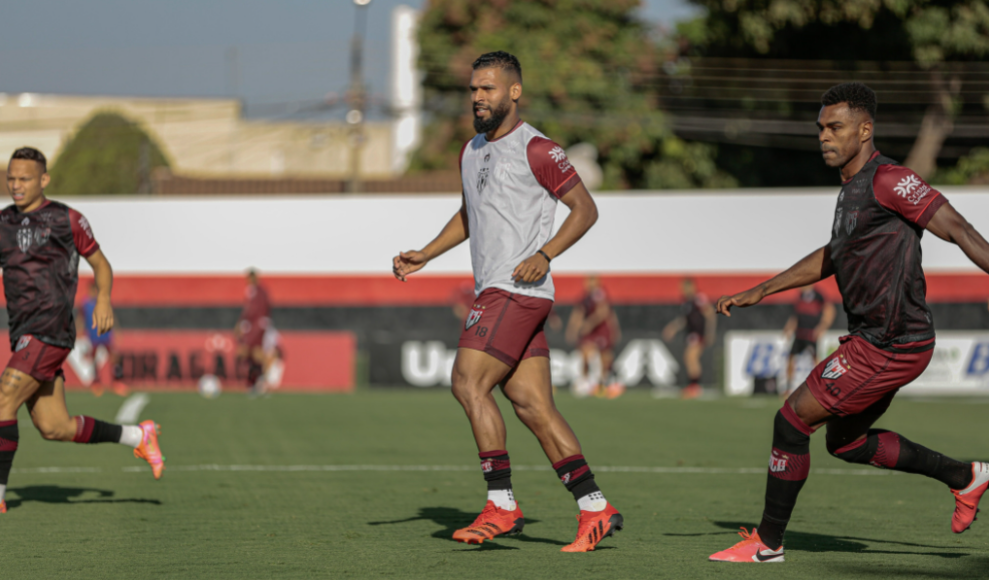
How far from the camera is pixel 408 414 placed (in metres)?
16.8

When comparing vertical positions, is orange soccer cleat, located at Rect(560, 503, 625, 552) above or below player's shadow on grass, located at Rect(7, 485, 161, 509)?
above

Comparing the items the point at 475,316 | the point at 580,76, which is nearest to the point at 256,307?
the point at 475,316

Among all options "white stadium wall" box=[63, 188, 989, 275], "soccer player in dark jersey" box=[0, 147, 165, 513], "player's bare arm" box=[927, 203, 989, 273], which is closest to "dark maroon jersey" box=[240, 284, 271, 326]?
"white stadium wall" box=[63, 188, 989, 275]

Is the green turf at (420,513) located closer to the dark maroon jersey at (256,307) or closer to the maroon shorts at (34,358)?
the maroon shorts at (34,358)

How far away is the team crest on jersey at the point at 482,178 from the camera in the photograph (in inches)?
229

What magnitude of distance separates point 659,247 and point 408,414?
510 inches

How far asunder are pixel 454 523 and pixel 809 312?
13.9 meters

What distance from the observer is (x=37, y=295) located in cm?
700

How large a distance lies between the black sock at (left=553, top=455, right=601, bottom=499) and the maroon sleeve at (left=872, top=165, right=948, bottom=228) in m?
1.85

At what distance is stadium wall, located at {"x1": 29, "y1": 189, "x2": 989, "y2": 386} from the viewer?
83.7 ft

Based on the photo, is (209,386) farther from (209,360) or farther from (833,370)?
(833,370)

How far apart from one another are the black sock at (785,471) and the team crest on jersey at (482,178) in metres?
1.79

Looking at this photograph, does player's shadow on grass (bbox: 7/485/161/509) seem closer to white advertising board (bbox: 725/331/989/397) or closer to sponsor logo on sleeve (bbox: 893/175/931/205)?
sponsor logo on sleeve (bbox: 893/175/931/205)

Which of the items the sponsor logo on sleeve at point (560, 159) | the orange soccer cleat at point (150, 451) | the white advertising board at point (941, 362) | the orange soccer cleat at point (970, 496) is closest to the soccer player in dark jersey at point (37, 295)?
the orange soccer cleat at point (150, 451)
